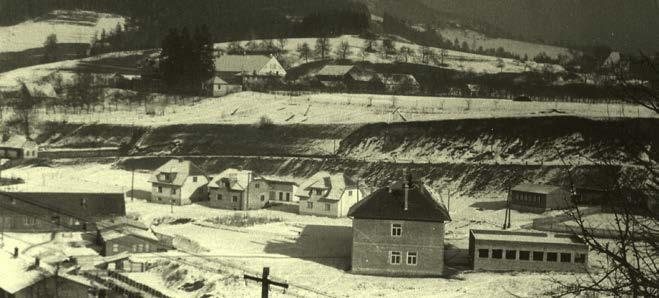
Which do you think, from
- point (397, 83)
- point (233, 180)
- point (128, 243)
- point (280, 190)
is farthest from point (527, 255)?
point (397, 83)

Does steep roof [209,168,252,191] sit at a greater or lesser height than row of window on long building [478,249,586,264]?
greater

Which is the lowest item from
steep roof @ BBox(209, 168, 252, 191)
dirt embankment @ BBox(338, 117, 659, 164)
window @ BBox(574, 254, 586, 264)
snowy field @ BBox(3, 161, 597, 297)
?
snowy field @ BBox(3, 161, 597, 297)

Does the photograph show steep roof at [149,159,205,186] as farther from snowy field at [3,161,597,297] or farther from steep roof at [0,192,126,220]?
steep roof at [0,192,126,220]

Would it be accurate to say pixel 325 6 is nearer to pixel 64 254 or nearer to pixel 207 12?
pixel 207 12

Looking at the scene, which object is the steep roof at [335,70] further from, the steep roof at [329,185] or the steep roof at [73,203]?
the steep roof at [73,203]

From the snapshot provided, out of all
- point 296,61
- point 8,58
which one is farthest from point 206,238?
point 8,58

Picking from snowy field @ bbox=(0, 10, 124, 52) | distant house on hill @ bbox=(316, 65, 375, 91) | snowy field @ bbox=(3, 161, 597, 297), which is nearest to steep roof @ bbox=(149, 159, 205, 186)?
snowy field @ bbox=(3, 161, 597, 297)

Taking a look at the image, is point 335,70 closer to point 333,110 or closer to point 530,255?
point 333,110

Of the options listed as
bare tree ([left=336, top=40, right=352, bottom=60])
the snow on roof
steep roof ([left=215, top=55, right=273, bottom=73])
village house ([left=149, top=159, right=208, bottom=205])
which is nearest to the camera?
the snow on roof
